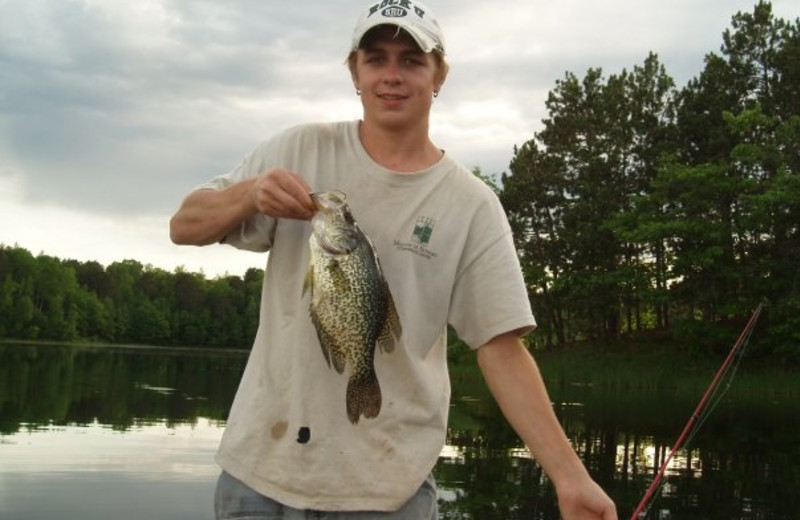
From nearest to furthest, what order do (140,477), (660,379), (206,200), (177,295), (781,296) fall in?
1. (206,200)
2. (140,477)
3. (660,379)
4. (781,296)
5. (177,295)

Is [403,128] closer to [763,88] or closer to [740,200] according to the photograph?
[740,200]

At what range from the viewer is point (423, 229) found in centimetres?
278

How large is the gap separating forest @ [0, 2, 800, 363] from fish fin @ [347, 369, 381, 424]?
3414cm

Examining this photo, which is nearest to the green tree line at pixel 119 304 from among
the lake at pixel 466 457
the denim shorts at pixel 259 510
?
the lake at pixel 466 457

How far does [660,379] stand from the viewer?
3403cm

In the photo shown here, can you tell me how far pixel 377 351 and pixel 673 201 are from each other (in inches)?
1526

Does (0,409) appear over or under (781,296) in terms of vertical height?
under

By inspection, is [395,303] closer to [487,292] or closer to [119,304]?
[487,292]

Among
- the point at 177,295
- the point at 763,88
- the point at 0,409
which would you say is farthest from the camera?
the point at 177,295

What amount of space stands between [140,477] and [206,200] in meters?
12.1

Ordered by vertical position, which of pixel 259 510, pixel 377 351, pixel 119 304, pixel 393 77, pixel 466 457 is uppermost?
pixel 119 304

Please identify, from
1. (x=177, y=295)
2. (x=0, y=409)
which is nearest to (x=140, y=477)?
(x=0, y=409)

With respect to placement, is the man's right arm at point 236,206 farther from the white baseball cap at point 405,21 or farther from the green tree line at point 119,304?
the green tree line at point 119,304

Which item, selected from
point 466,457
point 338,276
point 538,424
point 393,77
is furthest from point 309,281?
point 466,457
